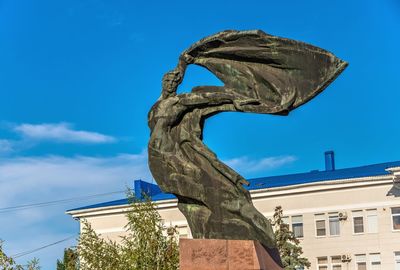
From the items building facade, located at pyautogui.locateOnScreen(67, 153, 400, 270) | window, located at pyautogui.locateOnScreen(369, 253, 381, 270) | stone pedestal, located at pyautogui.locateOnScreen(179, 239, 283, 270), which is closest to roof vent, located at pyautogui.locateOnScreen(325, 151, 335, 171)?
building facade, located at pyautogui.locateOnScreen(67, 153, 400, 270)

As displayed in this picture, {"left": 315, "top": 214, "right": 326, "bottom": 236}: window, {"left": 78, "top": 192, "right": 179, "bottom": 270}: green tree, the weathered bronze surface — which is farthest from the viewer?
{"left": 315, "top": 214, "right": 326, "bottom": 236}: window

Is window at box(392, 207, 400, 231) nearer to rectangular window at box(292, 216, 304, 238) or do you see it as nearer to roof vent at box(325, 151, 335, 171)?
rectangular window at box(292, 216, 304, 238)

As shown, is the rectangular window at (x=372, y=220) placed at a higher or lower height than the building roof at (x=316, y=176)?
lower

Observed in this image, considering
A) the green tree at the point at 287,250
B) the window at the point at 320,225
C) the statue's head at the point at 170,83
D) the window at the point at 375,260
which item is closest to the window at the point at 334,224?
the window at the point at 320,225

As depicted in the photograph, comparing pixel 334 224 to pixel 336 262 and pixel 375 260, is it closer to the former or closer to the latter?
pixel 336 262

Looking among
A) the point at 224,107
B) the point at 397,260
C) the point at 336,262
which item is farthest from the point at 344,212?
the point at 224,107

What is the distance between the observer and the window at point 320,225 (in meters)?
40.0

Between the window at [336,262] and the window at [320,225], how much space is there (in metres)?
1.17

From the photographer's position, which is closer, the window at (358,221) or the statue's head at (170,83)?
the statue's head at (170,83)

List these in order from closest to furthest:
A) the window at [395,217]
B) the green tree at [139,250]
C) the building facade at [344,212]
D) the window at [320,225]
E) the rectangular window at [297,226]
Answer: the green tree at [139,250]
the window at [395,217]
the building facade at [344,212]
the window at [320,225]
the rectangular window at [297,226]

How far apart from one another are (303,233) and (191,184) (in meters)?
30.2

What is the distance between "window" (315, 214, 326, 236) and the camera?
1573 inches

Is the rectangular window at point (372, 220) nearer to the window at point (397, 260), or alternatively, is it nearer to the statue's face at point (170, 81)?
the window at point (397, 260)

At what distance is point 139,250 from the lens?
2131 centimetres
